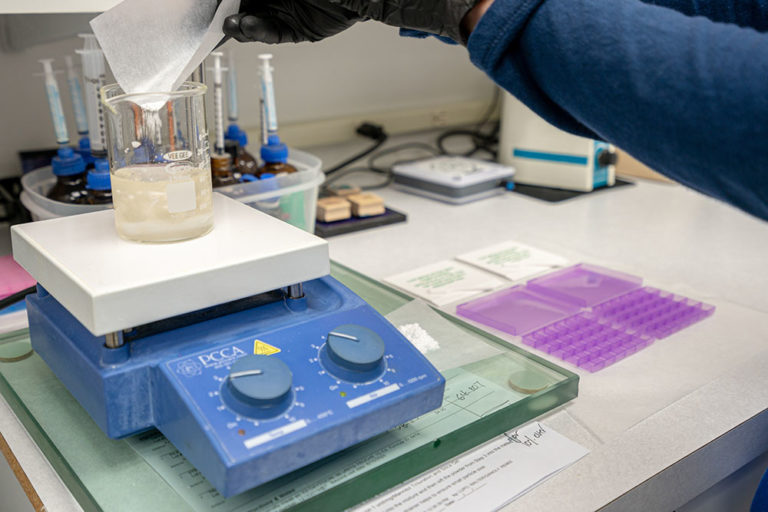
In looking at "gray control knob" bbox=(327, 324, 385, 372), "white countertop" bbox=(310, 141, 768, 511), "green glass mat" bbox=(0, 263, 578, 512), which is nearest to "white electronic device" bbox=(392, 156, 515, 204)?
"white countertop" bbox=(310, 141, 768, 511)

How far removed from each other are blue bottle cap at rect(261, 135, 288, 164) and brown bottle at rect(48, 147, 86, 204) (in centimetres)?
31

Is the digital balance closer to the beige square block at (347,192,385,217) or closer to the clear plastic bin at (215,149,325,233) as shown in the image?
the clear plastic bin at (215,149,325,233)

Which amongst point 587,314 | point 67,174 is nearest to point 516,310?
point 587,314

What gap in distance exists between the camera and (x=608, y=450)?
77 cm

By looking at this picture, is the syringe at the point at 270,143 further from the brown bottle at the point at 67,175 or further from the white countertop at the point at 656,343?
the brown bottle at the point at 67,175

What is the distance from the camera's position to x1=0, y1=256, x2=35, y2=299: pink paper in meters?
1.09

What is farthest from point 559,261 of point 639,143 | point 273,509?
point 273,509

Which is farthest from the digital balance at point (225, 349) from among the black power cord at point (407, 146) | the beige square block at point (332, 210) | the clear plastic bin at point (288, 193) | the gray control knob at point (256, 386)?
the black power cord at point (407, 146)

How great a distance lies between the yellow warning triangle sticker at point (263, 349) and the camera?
682mm

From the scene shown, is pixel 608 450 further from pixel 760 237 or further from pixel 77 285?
pixel 760 237

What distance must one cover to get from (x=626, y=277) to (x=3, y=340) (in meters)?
0.94

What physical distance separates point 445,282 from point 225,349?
1.92 ft

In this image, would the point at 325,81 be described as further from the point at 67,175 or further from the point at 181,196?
the point at 181,196

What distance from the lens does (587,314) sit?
1081 mm
